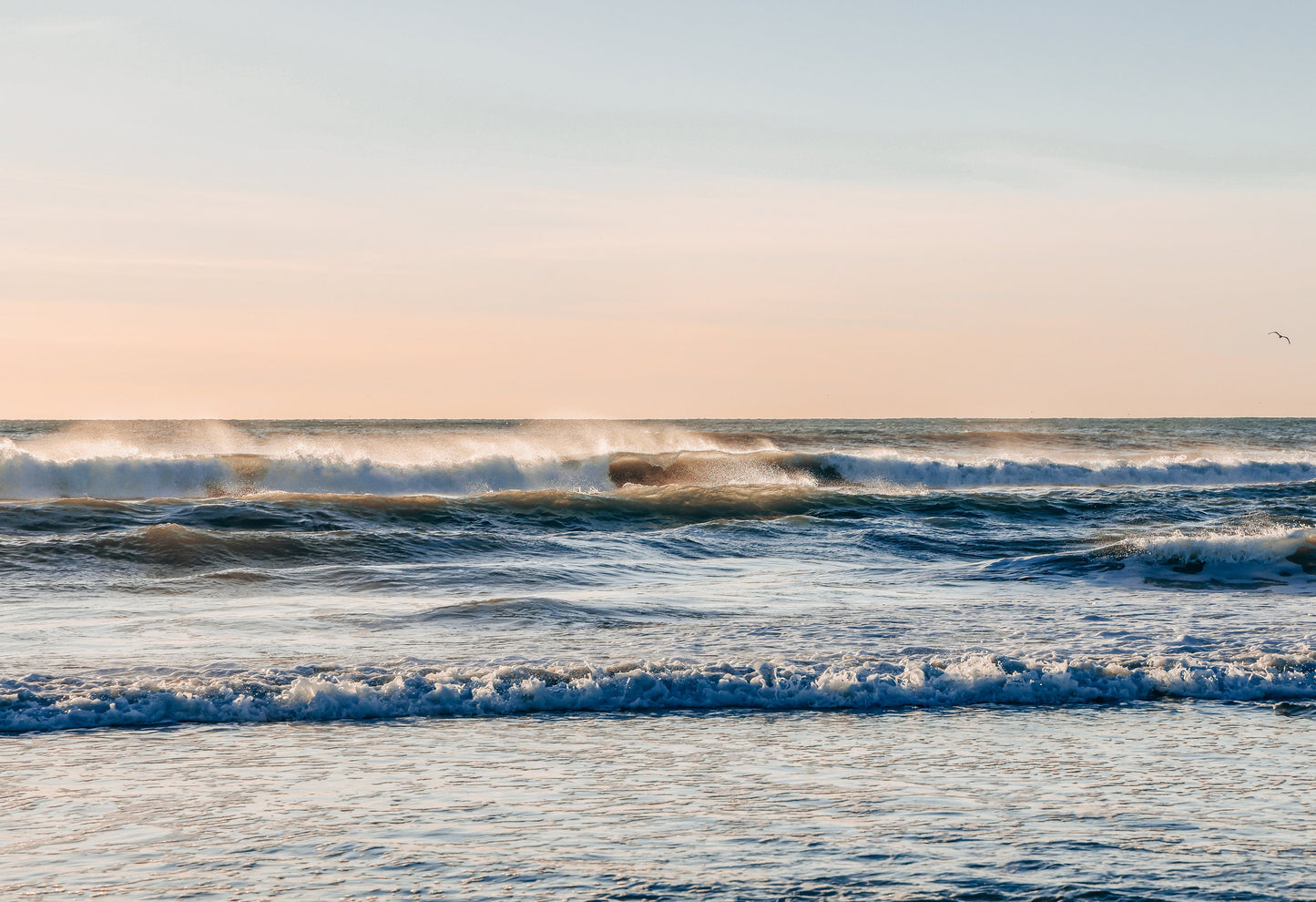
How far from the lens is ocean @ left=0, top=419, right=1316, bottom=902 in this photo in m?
4.36

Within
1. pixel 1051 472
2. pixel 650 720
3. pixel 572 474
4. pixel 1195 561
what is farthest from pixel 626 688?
pixel 1051 472

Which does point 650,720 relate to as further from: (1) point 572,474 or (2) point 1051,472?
(2) point 1051,472

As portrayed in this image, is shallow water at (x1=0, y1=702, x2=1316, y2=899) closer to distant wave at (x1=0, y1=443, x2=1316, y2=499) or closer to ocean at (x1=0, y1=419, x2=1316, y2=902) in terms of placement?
ocean at (x1=0, y1=419, x2=1316, y2=902)

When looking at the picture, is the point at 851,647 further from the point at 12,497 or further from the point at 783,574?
the point at 12,497

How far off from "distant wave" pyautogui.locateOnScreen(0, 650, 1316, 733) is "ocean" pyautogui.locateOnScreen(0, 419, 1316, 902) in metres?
0.03

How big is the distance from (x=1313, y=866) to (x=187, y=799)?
453 centimetres

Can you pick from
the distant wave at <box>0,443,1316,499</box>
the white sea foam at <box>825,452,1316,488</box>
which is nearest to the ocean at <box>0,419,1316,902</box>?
the distant wave at <box>0,443,1316,499</box>

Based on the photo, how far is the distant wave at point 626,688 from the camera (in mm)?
6918

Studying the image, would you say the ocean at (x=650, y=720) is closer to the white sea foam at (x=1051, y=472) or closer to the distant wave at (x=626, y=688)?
the distant wave at (x=626, y=688)

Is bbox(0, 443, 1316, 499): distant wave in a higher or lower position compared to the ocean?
higher

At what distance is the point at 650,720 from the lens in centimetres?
696

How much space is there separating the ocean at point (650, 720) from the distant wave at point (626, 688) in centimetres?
3

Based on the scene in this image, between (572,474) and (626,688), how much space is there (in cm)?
2474

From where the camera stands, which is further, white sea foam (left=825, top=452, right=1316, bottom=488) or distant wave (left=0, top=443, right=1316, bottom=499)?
white sea foam (left=825, top=452, right=1316, bottom=488)
